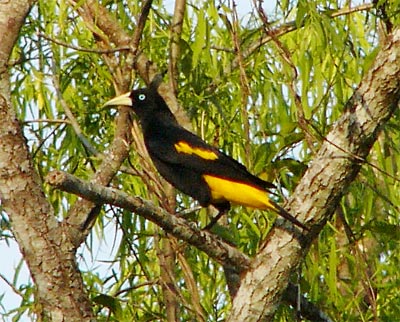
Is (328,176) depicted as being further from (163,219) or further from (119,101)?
(119,101)

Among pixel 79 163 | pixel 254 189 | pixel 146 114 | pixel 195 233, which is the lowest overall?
pixel 195 233

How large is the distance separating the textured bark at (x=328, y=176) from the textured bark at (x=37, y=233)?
0.48m

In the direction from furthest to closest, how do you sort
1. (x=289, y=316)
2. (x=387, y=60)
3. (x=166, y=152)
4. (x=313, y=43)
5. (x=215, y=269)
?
(x=166, y=152) < (x=215, y=269) < (x=289, y=316) < (x=313, y=43) < (x=387, y=60)

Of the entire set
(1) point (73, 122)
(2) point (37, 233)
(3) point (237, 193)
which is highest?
(1) point (73, 122)

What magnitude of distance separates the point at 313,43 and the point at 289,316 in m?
0.91

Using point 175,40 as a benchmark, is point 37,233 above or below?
below

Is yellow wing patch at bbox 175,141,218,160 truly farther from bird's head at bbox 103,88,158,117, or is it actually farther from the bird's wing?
bird's head at bbox 103,88,158,117

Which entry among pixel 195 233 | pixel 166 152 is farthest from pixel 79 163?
pixel 195 233

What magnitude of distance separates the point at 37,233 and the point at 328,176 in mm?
843

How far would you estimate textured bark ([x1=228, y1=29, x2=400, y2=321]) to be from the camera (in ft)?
10.00

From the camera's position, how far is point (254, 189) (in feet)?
12.2

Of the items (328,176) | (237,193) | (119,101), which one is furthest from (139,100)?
(328,176)

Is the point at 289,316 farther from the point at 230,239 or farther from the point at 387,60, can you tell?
the point at 387,60

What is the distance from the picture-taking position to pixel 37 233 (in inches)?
115
